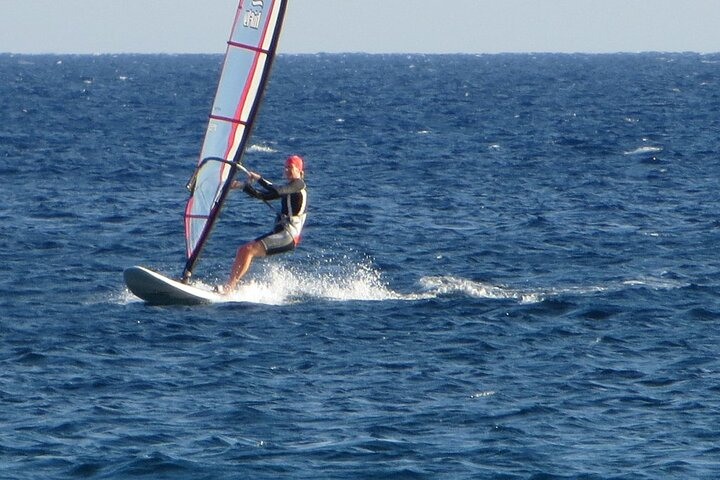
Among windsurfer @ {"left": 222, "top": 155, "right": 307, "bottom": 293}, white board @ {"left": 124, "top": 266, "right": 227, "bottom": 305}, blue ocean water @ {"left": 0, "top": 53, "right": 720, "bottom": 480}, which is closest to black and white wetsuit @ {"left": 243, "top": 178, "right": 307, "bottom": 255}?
windsurfer @ {"left": 222, "top": 155, "right": 307, "bottom": 293}

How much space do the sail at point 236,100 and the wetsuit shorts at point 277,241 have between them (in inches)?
29.2

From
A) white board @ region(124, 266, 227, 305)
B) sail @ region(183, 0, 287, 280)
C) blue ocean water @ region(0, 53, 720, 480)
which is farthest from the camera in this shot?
white board @ region(124, 266, 227, 305)

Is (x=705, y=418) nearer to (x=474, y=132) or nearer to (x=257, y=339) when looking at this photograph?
(x=257, y=339)

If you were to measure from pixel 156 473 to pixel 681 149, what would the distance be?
31.8m

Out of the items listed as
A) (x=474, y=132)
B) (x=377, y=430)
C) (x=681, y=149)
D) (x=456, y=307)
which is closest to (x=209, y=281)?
(x=456, y=307)

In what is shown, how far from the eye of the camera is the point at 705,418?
1330 centimetres

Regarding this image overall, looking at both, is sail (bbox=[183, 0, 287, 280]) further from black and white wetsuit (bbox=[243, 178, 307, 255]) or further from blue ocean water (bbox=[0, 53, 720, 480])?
blue ocean water (bbox=[0, 53, 720, 480])

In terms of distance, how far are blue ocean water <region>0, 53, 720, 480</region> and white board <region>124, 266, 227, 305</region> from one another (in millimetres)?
191

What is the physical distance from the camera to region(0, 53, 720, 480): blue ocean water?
1234 cm
